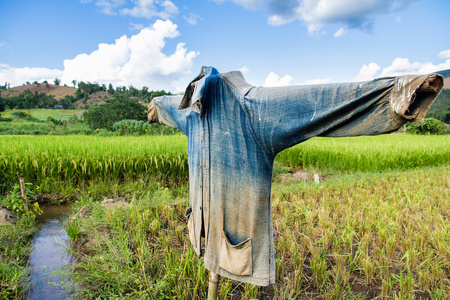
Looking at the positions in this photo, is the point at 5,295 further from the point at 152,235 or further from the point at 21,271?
the point at 152,235

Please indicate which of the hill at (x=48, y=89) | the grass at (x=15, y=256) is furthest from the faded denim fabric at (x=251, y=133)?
the hill at (x=48, y=89)

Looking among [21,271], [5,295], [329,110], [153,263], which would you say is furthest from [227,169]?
[21,271]

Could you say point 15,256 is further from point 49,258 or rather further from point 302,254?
point 302,254

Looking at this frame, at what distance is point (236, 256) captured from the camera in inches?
45.4

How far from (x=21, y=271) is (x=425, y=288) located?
3.05 m

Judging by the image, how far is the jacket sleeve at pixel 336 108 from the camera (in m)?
0.74

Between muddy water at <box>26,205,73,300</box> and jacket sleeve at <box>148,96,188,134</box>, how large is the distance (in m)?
1.46

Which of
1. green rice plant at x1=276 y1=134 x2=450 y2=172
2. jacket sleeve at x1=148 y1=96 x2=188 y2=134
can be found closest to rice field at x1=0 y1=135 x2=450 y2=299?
jacket sleeve at x1=148 y1=96 x2=188 y2=134

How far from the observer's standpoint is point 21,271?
2.30 meters

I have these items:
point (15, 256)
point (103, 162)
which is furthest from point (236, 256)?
point (103, 162)

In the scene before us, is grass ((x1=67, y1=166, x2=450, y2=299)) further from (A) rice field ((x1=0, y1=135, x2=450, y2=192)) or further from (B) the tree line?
(B) the tree line

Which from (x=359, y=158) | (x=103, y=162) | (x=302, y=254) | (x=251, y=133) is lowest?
(x=302, y=254)

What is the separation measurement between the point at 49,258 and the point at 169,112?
7.37ft

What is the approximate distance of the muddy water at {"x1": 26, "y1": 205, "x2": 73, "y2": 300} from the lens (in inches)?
87.7
